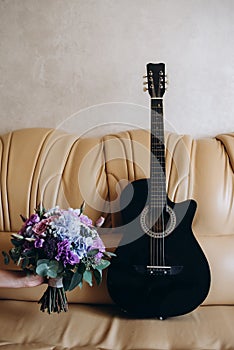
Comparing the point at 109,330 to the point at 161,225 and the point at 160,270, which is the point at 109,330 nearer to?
the point at 160,270

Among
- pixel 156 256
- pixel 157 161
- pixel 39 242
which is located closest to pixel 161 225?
pixel 156 256

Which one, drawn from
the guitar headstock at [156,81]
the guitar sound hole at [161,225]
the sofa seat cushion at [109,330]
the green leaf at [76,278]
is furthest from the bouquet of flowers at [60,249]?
the guitar headstock at [156,81]

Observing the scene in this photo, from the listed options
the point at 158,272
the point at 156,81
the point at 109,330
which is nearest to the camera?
the point at 109,330

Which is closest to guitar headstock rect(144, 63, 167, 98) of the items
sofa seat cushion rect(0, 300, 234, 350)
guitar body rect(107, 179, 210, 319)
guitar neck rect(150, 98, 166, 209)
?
guitar neck rect(150, 98, 166, 209)

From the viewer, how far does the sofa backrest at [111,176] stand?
1.83 m

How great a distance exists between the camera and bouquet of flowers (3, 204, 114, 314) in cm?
148

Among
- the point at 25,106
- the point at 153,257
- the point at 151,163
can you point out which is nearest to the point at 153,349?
the point at 153,257

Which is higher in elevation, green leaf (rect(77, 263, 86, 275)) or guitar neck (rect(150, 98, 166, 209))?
guitar neck (rect(150, 98, 166, 209))

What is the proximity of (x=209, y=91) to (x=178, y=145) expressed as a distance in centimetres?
39

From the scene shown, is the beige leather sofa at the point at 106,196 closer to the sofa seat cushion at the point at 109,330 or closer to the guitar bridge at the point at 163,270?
the sofa seat cushion at the point at 109,330

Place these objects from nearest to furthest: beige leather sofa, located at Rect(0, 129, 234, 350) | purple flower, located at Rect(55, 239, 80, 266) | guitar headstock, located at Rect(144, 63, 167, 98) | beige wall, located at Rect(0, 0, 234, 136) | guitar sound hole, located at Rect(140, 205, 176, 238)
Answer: purple flower, located at Rect(55, 239, 80, 266), beige leather sofa, located at Rect(0, 129, 234, 350), guitar sound hole, located at Rect(140, 205, 176, 238), guitar headstock, located at Rect(144, 63, 167, 98), beige wall, located at Rect(0, 0, 234, 136)

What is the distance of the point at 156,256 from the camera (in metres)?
1.72

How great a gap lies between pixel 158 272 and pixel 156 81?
2.67 ft

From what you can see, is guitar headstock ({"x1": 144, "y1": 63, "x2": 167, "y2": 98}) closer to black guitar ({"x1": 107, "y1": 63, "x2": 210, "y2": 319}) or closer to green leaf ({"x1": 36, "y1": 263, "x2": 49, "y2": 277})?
black guitar ({"x1": 107, "y1": 63, "x2": 210, "y2": 319})
